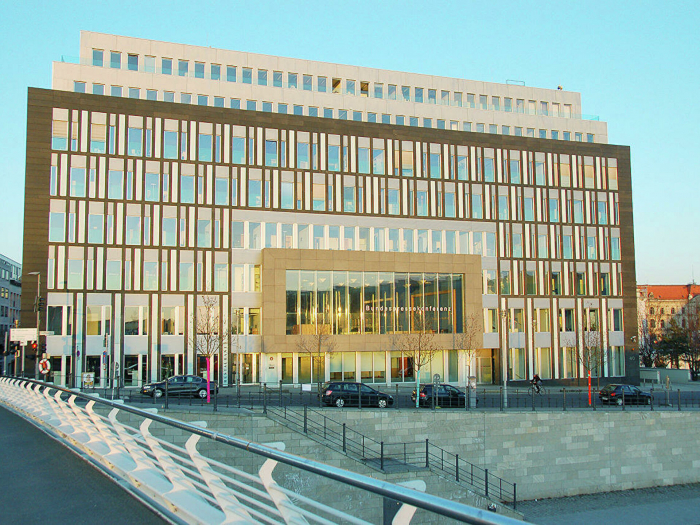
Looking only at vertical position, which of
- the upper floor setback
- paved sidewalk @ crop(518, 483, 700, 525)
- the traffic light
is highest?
the upper floor setback

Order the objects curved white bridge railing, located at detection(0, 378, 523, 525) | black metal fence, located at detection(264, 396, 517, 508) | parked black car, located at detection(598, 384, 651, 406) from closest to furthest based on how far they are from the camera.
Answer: curved white bridge railing, located at detection(0, 378, 523, 525) → black metal fence, located at detection(264, 396, 517, 508) → parked black car, located at detection(598, 384, 651, 406)

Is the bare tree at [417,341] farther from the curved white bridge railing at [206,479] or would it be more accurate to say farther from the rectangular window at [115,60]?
the curved white bridge railing at [206,479]

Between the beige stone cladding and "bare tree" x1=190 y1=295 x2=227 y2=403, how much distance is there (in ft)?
11.2

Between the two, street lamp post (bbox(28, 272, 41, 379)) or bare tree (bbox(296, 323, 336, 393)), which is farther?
bare tree (bbox(296, 323, 336, 393))

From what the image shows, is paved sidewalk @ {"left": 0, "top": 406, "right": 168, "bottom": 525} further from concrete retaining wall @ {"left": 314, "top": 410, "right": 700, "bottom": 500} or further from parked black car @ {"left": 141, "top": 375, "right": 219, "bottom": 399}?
parked black car @ {"left": 141, "top": 375, "right": 219, "bottom": 399}

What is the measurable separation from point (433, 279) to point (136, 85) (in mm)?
29607

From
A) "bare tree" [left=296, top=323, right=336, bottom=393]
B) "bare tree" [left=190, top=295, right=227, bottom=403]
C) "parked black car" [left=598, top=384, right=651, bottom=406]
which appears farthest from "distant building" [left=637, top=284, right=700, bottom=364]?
"bare tree" [left=190, top=295, right=227, bottom=403]

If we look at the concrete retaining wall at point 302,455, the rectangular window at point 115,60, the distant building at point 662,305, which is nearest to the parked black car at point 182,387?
the concrete retaining wall at point 302,455

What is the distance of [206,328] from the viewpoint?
4647 centimetres

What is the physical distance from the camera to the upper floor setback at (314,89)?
52.9 m

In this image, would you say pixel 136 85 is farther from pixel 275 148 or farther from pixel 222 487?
pixel 222 487

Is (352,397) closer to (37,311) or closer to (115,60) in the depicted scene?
(37,311)

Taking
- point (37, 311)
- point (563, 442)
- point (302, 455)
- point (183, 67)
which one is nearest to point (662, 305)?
point (563, 442)

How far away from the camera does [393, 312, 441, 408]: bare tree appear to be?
162 ft
